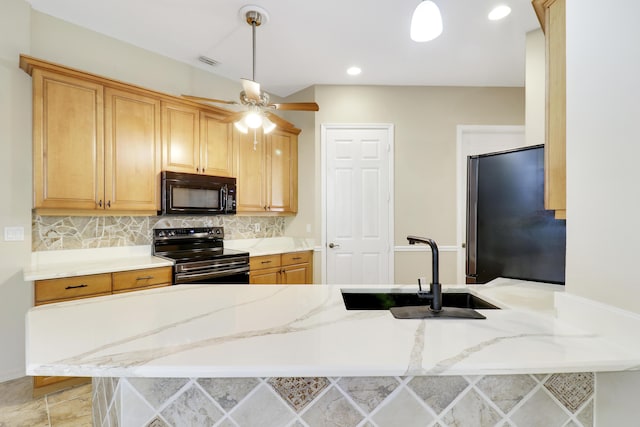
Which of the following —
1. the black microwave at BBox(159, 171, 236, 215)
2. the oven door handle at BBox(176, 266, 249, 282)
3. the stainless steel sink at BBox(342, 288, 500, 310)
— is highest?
the black microwave at BBox(159, 171, 236, 215)

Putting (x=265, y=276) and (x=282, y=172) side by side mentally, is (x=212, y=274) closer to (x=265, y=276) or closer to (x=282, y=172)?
(x=265, y=276)

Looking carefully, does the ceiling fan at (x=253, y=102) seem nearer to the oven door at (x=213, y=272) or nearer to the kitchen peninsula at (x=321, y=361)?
the oven door at (x=213, y=272)

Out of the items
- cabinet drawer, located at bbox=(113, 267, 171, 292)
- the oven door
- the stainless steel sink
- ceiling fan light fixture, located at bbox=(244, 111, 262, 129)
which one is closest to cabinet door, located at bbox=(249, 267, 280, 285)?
the oven door

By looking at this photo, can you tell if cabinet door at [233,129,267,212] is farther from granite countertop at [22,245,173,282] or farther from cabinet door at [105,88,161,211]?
granite countertop at [22,245,173,282]

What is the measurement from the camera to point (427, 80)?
11.8 ft

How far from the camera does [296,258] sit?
3623 mm

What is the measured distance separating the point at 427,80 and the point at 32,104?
147 inches

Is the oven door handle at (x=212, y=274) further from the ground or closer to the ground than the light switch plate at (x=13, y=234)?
closer to the ground

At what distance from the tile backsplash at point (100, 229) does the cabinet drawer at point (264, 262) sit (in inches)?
25.2

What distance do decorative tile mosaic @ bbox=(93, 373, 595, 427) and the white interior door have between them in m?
3.07

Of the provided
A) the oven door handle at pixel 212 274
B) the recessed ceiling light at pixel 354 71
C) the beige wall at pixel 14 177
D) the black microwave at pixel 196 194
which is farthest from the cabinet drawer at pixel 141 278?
the recessed ceiling light at pixel 354 71

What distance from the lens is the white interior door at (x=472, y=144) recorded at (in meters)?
3.71

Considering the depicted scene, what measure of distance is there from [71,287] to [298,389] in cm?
210

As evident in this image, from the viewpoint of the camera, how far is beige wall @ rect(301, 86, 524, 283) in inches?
147
